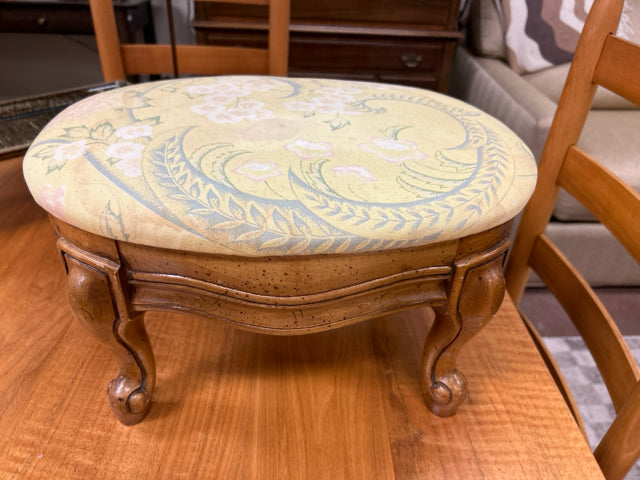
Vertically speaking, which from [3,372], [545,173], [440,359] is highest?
[545,173]

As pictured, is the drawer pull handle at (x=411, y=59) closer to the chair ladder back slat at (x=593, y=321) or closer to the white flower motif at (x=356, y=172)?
the chair ladder back slat at (x=593, y=321)

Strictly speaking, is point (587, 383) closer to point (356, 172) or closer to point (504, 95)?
point (504, 95)

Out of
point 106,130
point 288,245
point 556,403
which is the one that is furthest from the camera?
point 556,403

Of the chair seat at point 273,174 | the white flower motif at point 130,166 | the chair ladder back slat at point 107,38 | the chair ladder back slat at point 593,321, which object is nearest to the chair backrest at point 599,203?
the chair ladder back slat at point 593,321

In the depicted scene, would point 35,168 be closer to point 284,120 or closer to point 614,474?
point 284,120

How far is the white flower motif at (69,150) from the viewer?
1.56ft

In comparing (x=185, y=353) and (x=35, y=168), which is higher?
(x=35, y=168)

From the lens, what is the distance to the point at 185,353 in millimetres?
714

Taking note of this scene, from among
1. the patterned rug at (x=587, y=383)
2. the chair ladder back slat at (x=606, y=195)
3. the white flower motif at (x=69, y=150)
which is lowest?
the patterned rug at (x=587, y=383)

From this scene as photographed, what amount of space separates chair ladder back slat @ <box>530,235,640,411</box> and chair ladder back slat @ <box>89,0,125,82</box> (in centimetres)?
83

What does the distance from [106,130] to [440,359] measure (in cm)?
48

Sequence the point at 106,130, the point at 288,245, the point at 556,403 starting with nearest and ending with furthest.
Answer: the point at 288,245, the point at 106,130, the point at 556,403

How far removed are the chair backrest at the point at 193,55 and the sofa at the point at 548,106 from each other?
658 millimetres

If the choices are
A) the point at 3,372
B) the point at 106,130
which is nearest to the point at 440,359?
the point at 106,130
